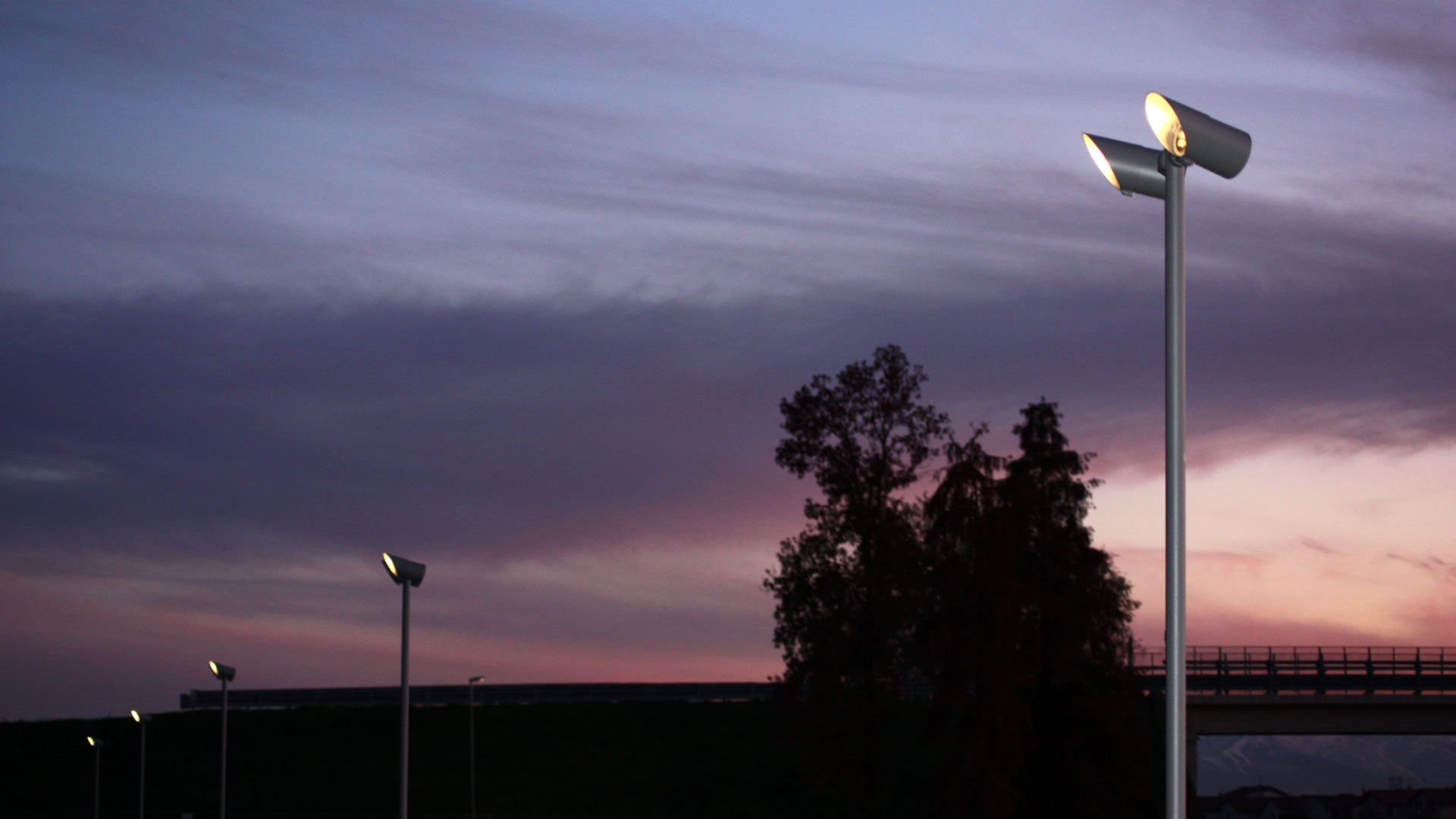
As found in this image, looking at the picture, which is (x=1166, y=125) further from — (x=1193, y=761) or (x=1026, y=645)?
(x=1193, y=761)

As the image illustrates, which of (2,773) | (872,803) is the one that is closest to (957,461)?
(872,803)

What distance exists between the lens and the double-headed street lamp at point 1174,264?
11.4 m

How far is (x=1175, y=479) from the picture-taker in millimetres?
12102

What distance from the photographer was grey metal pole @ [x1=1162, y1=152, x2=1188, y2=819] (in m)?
11.8

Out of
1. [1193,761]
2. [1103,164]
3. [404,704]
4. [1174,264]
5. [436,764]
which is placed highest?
[1103,164]

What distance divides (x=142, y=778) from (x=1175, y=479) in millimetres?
53024

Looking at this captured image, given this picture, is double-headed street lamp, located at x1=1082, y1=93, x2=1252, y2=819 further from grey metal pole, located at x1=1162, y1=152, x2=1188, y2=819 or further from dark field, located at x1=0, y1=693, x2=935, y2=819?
dark field, located at x1=0, y1=693, x2=935, y2=819

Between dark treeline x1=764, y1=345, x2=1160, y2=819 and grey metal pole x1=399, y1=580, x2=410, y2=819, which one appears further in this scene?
dark treeline x1=764, y1=345, x2=1160, y2=819

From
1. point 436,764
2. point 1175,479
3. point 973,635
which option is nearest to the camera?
point 1175,479

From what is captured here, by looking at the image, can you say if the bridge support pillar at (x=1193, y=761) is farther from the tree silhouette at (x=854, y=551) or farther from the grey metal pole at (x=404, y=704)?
the grey metal pole at (x=404, y=704)

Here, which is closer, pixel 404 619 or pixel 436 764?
pixel 404 619

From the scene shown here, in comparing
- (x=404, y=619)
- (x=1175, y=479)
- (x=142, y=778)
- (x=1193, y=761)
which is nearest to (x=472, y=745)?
(x=142, y=778)

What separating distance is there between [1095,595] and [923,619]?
5.24 metres

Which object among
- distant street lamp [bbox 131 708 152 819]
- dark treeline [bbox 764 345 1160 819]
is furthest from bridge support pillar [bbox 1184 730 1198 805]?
distant street lamp [bbox 131 708 152 819]
